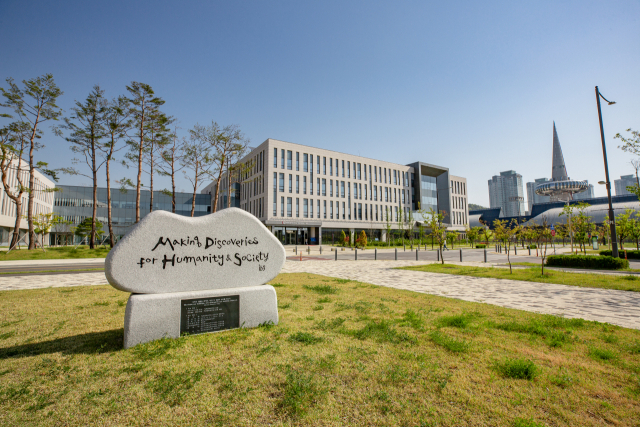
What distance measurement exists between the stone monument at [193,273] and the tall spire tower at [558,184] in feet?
461

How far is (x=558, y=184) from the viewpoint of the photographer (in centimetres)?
11488

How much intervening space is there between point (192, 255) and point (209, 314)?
1.08m

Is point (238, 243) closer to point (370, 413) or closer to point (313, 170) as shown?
point (370, 413)

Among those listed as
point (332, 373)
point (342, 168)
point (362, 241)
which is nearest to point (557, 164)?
point (342, 168)

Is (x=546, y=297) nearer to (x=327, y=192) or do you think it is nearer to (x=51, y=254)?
(x=51, y=254)

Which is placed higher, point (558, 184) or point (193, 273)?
point (558, 184)

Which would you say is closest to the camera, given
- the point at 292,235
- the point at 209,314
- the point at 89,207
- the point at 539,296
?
the point at 209,314

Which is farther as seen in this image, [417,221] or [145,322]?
[417,221]

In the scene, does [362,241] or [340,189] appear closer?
[362,241]

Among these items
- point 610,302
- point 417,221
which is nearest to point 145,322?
point 610,302

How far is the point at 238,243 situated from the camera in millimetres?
5785

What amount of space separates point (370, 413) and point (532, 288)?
1024 centimetres

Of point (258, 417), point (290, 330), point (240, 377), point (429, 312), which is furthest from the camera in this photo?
point (429, 312)

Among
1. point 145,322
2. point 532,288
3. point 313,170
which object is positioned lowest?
point 532,288
